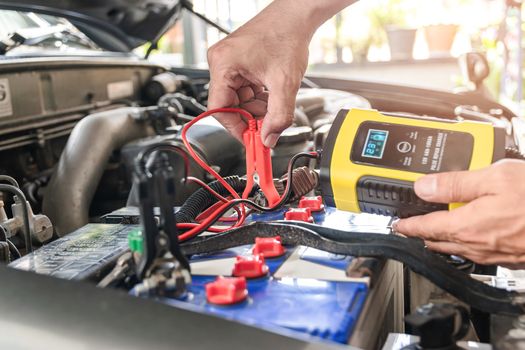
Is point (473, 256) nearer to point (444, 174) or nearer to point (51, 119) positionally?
point (444, 174)

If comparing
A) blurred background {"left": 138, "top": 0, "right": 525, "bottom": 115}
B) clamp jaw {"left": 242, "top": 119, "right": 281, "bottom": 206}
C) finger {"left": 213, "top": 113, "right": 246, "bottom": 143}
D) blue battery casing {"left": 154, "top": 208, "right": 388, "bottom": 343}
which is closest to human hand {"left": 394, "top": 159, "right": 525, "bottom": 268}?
blue battery casing {"left": 154, "top": 208, "right": 388, "bottom": 343}

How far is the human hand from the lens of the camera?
0.73 meters

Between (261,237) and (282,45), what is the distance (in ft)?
1.28

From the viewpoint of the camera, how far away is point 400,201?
2.66 ft

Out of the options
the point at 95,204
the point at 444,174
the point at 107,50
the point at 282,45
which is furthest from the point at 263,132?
the point at 107,50

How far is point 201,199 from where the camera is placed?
3.21ft

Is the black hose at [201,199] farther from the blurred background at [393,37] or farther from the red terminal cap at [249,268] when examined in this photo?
the blurred background at [393,37]

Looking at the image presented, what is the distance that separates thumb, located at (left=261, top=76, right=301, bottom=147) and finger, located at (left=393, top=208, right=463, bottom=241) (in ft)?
0.81

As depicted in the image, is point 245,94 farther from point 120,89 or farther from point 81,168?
point 120,89

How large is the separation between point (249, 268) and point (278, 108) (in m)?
0.34

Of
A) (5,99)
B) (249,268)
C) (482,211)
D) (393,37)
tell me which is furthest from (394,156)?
(393,37)

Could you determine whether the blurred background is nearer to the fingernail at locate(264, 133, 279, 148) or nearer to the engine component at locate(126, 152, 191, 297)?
the fingernail at locate(264, 133, 279, 148)

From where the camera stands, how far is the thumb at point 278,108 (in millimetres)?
948

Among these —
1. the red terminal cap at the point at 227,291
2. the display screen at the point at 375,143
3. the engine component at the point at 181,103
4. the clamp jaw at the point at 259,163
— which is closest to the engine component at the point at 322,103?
the engine component at the point at 181,103
